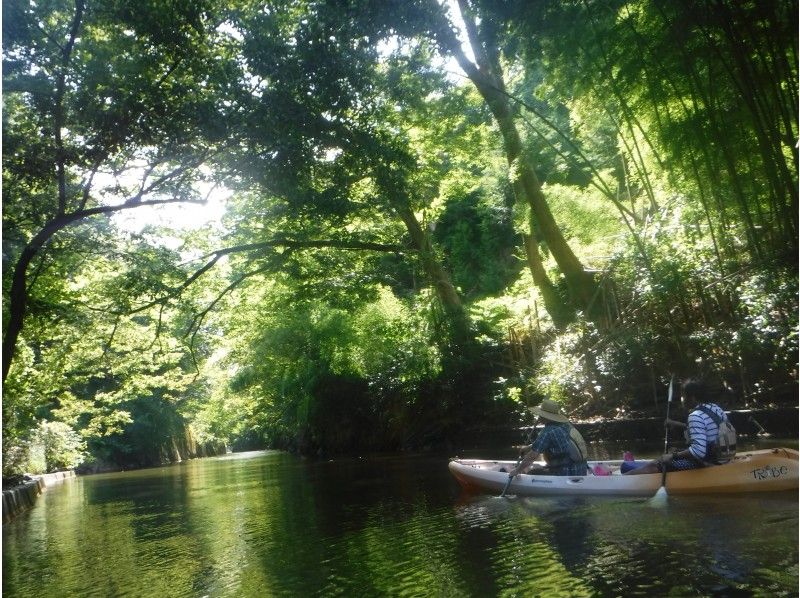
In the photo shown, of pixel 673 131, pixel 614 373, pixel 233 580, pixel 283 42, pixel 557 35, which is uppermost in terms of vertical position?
pixel 283 42

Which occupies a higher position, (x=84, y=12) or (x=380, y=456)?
(x=84, y=12)

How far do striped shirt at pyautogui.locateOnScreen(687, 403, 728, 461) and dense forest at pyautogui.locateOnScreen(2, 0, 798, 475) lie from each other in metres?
1.78

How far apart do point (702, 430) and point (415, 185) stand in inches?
275

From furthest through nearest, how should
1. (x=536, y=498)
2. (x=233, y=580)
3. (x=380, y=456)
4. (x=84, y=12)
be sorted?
(x=380, y=456), (x=84, y=12), (x=536, y=498), (x=233, y=580)

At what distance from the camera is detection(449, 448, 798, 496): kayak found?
795 centimetres

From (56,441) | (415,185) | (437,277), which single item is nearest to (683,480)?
(415,185)

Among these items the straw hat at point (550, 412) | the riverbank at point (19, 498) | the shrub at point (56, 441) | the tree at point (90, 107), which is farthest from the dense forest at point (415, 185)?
the straw hat at point (550, 412)

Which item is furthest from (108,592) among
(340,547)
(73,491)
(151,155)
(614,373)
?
(73,491)

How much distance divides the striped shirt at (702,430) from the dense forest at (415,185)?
1784 millimetres

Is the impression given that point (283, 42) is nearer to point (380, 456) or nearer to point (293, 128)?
point (293, 128)

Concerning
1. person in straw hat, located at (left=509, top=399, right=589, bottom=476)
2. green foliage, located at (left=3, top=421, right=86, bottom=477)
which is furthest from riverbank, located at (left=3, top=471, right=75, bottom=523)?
person in straw hat, located at (left=509, top=399, right=589, bottom=476)

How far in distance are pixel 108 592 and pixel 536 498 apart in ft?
17.0

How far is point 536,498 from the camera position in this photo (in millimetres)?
9586

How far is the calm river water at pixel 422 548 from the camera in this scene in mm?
5410
